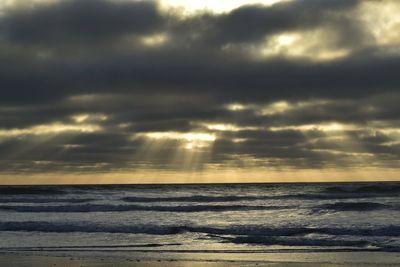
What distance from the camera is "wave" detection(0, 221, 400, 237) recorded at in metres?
23.3

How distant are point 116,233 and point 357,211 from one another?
56.2 ft

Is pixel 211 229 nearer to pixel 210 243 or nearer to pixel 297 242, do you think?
pixel 210 243

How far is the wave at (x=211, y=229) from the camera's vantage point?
76.6 feet

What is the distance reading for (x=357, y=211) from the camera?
35.5 meters

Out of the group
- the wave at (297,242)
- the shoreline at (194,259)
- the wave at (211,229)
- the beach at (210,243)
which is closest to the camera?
the shoreline at (194,259)

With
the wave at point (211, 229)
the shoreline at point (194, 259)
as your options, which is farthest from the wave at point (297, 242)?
the shoreline at point (194, 259)

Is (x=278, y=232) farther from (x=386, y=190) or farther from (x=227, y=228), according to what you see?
(x=386, y=190)

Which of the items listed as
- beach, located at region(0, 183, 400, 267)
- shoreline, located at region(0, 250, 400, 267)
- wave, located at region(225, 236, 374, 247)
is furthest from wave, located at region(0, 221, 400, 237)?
shoreline, located at region(0, 250, 400, 267)

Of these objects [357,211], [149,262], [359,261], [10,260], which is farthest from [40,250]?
[357,211]

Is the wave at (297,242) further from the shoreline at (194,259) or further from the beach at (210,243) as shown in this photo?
the shoreline at (194,259)

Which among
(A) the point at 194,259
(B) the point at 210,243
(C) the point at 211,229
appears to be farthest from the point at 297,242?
(C) the point at 211,229

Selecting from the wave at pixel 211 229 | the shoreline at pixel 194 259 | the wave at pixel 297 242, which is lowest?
the shoreline at pixel 194 259

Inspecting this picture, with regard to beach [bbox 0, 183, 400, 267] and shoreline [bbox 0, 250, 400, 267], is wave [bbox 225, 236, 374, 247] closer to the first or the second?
beach [bbox 0, 183, 400, 267]

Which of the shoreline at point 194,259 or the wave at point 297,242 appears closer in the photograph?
the shoreline at point 194,259
